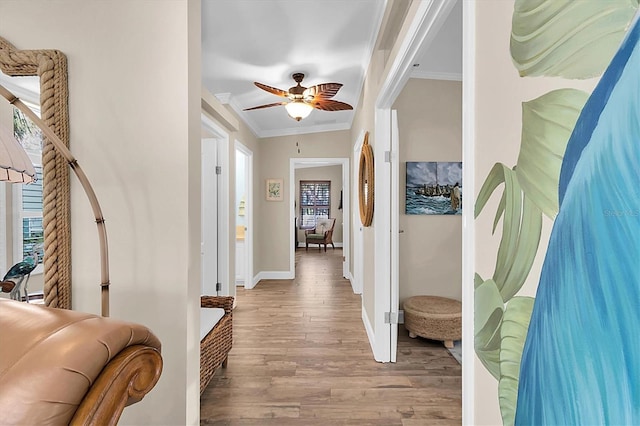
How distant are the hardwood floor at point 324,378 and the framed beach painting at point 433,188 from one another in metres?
1.30

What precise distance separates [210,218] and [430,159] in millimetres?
2564

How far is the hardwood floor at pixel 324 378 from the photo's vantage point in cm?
202

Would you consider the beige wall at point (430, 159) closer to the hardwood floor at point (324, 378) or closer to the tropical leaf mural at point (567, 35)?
the hardwood floor at point (324, 378)

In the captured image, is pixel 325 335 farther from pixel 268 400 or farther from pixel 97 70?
pixel 97 70

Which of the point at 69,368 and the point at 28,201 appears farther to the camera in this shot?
the point at 28,201

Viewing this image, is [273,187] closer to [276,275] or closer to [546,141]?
[276,275]

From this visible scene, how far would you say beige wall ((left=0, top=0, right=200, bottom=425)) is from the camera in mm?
1594

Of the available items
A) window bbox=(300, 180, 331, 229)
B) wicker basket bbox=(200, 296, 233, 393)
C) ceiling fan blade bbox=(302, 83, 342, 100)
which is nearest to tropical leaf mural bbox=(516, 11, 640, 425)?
wicker basket bbox=(200, 296, 233, 393)

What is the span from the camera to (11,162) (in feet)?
3.83

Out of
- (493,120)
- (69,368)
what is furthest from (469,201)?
(69,368)

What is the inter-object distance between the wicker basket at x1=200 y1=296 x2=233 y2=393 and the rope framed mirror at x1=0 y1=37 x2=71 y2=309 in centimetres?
83

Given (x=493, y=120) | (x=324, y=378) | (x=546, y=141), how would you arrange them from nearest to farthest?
(x=546, y=141)
(x=493, y=120)
(x=324, y=378)

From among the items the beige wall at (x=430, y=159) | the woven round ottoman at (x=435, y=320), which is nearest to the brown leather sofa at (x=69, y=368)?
the woven round ottoman at (x=435, y=320)

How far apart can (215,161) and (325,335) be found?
2319 millimetres
